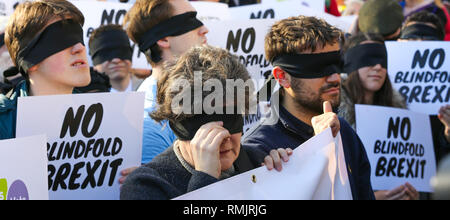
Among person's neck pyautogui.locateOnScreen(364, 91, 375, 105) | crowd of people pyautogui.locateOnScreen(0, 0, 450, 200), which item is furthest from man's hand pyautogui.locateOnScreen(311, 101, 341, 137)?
person's neck pyautogui.locateOnScreen(364, 91, 375, 105)

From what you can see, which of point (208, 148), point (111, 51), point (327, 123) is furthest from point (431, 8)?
point (208, 148)

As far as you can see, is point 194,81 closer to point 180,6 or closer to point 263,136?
point 263,136

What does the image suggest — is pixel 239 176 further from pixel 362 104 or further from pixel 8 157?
pixel 362 104

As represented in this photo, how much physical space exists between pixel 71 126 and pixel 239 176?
1.55 meters

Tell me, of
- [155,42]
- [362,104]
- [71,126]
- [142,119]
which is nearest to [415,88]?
[362,104]

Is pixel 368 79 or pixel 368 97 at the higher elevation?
pixel 368 79

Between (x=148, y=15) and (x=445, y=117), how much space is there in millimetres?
2839

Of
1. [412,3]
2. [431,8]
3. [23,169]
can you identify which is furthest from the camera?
[412,3]

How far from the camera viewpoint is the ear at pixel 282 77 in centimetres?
434

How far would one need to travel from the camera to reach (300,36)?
431cm

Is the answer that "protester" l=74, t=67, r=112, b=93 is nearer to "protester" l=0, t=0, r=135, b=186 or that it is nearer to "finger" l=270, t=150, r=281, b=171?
"protester" l=0, t=0, r=135, b=186

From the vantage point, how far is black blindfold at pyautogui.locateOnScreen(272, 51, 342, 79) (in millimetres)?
4254

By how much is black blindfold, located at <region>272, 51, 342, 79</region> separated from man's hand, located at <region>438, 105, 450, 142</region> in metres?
2.16
